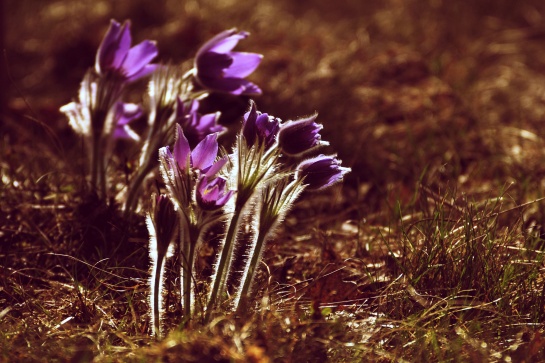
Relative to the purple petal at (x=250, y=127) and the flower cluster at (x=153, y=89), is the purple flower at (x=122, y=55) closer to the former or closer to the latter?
the flower cluster at (x=153, y=89)

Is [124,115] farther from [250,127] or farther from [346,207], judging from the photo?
[346,207]

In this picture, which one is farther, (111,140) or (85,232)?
(111,140)

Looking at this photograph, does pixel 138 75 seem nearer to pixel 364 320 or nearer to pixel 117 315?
pixel 117 315

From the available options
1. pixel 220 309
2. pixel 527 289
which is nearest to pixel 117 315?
pixel 220 309

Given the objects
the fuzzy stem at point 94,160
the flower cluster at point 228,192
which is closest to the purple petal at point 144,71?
the fuzzy stem at point 94,160

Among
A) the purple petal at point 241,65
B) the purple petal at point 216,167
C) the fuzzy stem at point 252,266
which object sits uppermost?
the purple petal at point 241,65

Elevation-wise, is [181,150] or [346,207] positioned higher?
[181,150]

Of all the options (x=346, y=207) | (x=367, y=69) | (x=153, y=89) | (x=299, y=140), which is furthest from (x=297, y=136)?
(x=367, y=69)
